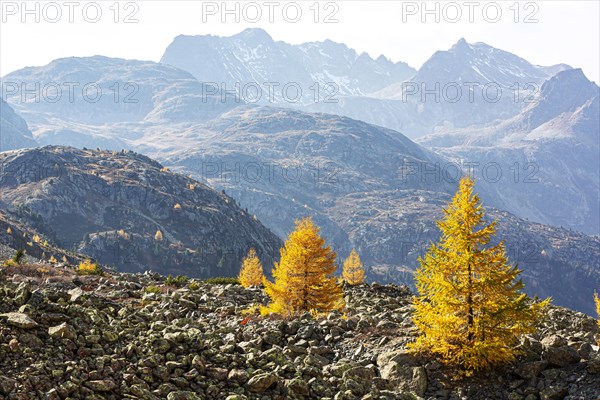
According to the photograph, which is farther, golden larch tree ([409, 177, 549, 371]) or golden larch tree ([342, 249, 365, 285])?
golden larch tree ([342, 249, 365, 285])

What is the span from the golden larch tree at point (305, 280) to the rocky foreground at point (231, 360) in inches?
324

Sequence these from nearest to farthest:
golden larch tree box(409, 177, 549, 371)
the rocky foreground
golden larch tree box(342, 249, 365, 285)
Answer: the rocky foreground → golden larch tree box(409, 177, 549, 371) → golden larch tree box(342, 249, 365, 285)

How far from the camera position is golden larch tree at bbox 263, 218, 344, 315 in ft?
113

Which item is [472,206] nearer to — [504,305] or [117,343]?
[504,305]

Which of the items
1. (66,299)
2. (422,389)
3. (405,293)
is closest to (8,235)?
(405,293)

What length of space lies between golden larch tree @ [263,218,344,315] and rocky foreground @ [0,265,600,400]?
823cm

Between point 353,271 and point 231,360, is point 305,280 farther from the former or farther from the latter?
point 353,271

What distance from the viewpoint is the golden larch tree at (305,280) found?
1358 inches

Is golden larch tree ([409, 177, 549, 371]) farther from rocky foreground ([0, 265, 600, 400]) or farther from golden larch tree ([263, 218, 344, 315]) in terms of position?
golden larch tree ([263, 218, 344, 315])

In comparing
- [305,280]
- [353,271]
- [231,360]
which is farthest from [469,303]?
[353,271]

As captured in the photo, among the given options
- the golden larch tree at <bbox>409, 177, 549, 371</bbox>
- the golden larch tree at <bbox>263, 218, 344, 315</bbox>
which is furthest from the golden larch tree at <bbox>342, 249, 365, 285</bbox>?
the golden larch tree at <bbox>409, 177, 549, 371</bbox>

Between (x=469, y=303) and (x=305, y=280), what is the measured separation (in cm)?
1586

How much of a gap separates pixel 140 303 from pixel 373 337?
15.3m

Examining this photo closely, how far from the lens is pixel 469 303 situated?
20984 mm
